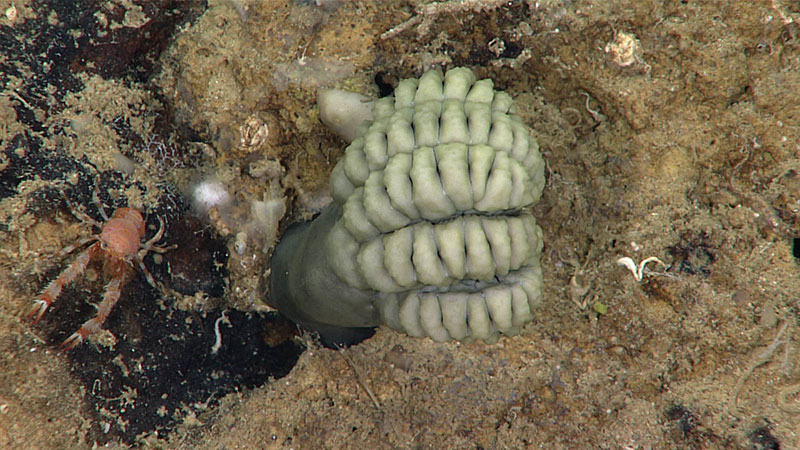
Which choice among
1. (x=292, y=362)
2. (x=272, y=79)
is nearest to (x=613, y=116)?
(x=272, y=79)

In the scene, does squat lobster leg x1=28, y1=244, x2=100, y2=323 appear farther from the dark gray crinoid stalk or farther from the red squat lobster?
the dark gray crinoid stalk

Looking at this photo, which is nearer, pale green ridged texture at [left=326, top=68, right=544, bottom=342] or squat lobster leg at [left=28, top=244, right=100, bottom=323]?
pale green ridged texture at [left=326, top=68, right=544, bottom=342]

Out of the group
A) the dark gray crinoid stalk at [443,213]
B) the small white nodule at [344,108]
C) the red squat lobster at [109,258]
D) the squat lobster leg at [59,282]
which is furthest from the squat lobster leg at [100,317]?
the small white nodule at [344,108]

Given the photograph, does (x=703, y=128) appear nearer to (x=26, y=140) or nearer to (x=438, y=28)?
(x=438, y=28)

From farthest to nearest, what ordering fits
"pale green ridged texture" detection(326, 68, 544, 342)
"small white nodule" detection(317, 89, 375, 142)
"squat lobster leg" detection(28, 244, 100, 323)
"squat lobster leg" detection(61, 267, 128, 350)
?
"small white nodule" detection(317, 89, 375, 142) < "squat lobster leg" detection(61, 267, 128, 350) < "squat lobster leg" detection(28, 244, 100, 323) < "pale green ridged texture" detection(326, 68, 544, 342)

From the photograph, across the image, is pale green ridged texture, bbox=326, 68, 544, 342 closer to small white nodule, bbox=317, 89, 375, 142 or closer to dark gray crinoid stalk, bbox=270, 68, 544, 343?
dark gray crinoid stalk, bbox=270, 68, 544, 343

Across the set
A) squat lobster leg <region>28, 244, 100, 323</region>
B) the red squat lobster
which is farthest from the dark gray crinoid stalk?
squat lobster leg <region>28, 244, 100, 323</region>

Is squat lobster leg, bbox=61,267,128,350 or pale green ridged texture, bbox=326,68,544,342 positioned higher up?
pale green ridged texture, bbox=326,68,544,342

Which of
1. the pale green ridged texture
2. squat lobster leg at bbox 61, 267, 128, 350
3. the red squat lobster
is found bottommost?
squat lobster leg at bbox 61, 267, 128, 350

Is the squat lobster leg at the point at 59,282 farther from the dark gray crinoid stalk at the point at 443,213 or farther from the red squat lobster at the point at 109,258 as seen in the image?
the dark gray crinoid stalk at the point at 443,213

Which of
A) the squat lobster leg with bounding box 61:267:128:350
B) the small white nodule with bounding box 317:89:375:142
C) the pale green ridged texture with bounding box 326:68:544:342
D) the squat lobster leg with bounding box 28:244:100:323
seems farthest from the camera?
the small white nodule with bounding box 317:89:375:142
